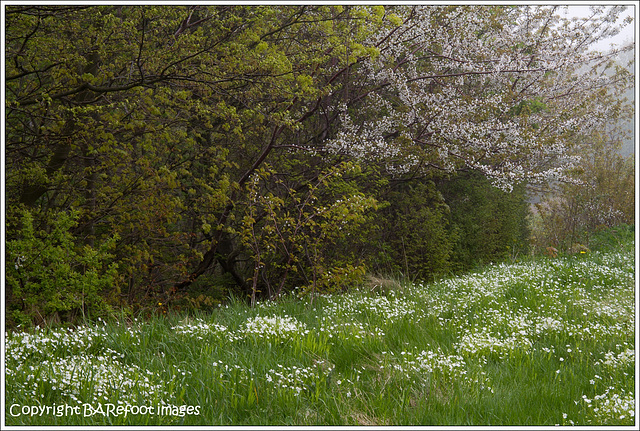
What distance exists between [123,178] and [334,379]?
408cm

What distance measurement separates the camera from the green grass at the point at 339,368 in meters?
3.07

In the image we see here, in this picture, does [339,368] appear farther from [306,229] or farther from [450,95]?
[450,95]

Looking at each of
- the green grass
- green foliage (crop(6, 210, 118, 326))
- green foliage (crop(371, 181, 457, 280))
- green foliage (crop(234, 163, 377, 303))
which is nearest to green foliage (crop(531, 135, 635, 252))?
green foliage (crop(371, 181, 457, 280))

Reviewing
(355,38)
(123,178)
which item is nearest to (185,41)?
(123,178)

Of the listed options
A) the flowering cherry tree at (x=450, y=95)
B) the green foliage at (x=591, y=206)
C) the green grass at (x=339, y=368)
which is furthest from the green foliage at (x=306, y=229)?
the green foliage at (x=591, y=206)

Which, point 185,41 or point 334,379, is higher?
point 185,41

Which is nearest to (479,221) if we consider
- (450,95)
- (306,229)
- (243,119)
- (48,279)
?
(450,95)

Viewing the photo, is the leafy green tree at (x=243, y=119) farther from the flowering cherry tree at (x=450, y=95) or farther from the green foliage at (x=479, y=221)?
the green foliage at (x=479, y=221)

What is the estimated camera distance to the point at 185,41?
5367mm

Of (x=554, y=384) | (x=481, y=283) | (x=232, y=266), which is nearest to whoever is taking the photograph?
(x=554, y=384)

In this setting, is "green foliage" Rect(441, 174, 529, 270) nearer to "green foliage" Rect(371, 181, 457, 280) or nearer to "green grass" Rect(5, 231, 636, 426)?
"green foliage" Rect(371, 181, 457, 280)

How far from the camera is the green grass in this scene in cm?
307

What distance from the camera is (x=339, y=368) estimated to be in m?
3.88

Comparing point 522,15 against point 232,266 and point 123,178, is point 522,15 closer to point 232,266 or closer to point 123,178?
point 232,266
